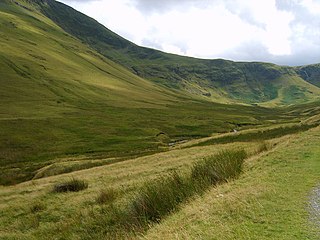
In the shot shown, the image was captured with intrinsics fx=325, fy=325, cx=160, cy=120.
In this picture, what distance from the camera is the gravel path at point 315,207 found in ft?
31.8

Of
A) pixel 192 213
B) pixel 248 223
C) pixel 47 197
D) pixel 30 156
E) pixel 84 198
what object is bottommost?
pixel 30 156

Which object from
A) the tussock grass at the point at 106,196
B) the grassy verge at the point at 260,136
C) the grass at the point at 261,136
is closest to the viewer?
the tussock grass at the point at 106,196

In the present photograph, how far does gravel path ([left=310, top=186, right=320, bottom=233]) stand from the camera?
968 cm

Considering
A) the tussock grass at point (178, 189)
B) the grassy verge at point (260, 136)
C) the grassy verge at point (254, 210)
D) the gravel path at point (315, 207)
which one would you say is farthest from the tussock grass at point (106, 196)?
the grassy verge at point (260, 136)

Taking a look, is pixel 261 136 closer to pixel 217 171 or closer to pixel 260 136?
pixel 260 136

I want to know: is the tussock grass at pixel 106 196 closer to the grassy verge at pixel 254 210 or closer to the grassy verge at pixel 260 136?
the grassy verge at pixel 254 210

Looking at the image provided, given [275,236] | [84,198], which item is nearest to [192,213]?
[275,236]

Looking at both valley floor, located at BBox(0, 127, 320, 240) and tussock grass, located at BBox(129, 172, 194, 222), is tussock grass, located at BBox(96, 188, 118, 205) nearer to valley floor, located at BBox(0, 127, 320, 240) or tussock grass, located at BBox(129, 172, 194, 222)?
valley floor, located at BBox(0, 127, 320, 240)

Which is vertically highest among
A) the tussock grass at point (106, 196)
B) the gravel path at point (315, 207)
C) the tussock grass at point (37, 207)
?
the gravel path at point (315, 207)

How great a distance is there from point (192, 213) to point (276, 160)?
9882mm

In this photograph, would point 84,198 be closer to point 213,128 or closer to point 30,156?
point 30,156

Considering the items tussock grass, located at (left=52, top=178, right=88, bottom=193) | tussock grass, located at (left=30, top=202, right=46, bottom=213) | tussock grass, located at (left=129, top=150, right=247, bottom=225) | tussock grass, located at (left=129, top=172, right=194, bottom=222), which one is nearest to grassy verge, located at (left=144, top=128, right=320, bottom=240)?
tussock grass, located at (left=129, top=150, right=247, bottom=225)

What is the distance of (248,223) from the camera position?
32.9ft

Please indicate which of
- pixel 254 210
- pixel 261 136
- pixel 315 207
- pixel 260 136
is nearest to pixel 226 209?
pixel 254 210
